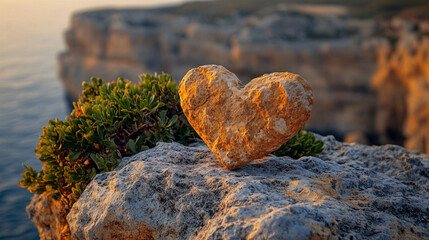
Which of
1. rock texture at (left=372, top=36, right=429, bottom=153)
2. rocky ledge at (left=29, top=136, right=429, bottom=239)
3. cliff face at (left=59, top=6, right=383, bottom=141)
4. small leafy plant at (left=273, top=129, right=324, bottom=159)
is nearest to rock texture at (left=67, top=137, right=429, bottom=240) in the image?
rocky ledge at (left=29, top=136, right=429, bottom=239)

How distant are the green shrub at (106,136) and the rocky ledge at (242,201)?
1.48ft

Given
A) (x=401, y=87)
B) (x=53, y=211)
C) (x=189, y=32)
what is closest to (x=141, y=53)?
(x=189, y=32)

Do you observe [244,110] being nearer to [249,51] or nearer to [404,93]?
[404,93]

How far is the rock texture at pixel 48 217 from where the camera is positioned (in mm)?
6121

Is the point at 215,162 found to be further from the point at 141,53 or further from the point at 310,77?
the point at 141,53

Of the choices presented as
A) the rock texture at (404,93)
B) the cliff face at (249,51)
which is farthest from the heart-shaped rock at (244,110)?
the cliff face at (249,51)

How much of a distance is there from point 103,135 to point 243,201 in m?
2.58

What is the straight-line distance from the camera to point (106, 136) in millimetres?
5660

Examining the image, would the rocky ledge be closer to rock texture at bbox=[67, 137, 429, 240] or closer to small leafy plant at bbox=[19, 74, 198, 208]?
rock texture at bbox=[67, 137, 429, 240]

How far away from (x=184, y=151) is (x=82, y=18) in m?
60.9

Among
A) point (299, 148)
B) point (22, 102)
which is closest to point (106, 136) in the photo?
point (299, 148)

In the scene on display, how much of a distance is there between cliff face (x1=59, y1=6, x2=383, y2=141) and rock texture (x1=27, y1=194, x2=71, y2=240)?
38.1m

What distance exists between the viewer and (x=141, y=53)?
56500mm

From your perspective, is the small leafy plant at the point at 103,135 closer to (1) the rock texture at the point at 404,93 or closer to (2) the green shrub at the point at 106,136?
(2) the green shrub at the point at 106,136
